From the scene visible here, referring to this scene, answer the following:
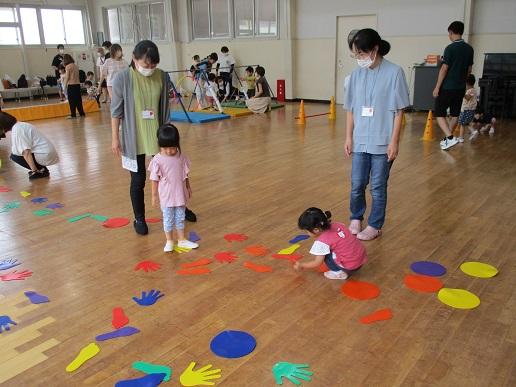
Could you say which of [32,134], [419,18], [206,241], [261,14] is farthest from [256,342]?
[261,14]

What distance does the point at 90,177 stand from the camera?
5105mm

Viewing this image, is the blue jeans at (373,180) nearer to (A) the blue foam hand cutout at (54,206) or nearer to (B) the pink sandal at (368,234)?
(B) the pink sandal at (368,234)

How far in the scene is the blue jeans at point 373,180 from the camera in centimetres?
308

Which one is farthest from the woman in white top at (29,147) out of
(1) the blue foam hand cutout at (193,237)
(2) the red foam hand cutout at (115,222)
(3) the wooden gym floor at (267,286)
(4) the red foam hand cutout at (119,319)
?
(4) the red foam hand cutout at (119,319)

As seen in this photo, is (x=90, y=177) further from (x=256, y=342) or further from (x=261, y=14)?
(x=261, y=14)

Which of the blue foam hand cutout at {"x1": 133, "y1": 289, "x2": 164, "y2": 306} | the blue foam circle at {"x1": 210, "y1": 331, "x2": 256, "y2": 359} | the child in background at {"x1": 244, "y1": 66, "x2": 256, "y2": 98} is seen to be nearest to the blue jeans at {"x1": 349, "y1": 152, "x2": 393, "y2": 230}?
the blue foam circle at {"x1": 210, "y1": 331, "x2": 256, "y2": 359}

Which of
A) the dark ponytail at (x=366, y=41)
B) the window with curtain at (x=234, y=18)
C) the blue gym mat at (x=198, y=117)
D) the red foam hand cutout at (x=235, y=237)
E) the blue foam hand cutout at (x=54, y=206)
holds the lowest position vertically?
the red foam hand cutout at (x=235, y=237)

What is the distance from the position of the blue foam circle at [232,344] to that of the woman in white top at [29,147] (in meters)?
3.88

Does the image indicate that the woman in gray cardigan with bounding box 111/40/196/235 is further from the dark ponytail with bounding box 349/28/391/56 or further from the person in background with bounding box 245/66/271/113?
the person in background with bounding box 245/66/271/113

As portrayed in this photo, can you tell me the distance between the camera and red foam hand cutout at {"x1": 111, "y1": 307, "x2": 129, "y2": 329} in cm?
229

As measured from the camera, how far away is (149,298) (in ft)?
8.29

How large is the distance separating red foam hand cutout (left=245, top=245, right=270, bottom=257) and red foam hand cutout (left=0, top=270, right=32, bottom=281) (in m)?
1.43

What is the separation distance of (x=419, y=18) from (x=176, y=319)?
9.20 meters

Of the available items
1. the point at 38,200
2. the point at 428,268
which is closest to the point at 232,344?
the point at 428,268
